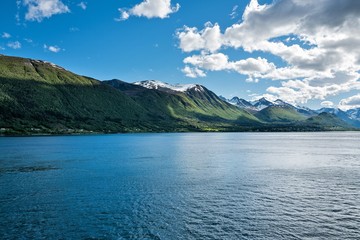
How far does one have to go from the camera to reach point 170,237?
1266 inches

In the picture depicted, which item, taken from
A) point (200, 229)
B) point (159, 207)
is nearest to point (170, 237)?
point (200, 229)

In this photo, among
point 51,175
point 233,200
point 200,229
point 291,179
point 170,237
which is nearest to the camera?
point 170,237

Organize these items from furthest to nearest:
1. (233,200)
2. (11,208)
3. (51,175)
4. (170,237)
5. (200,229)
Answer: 1. (51,175)
2. (233,200)
3. (11,208)
4. (200,229)
5. (170,237)

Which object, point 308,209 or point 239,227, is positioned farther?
point 308,209

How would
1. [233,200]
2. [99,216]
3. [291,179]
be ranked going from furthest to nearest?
[291,179]
[233,200]
[99,216]

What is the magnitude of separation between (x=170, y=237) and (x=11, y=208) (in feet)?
83.5

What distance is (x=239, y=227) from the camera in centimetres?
3500

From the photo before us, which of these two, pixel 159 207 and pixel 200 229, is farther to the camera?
pixel 159 207

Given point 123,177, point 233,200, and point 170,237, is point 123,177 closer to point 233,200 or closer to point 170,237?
point 233,200

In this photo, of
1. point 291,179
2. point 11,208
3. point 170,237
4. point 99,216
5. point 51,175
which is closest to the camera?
point 170,237

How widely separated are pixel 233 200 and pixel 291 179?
24.3m

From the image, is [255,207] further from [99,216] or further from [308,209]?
[99,216]

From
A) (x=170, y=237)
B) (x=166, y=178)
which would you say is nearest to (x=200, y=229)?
(x=170, y=237)

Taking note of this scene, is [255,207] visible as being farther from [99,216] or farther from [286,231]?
[99,216]
